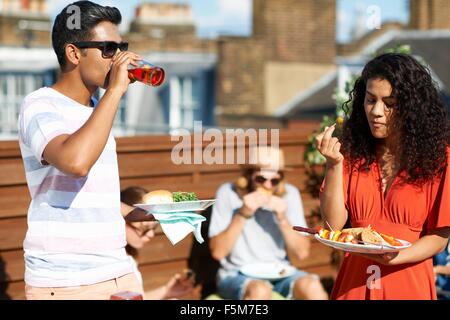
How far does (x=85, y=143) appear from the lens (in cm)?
291

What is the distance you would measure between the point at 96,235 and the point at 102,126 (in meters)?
0.54

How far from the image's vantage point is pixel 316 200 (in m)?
7.20

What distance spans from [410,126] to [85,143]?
1.37 metres

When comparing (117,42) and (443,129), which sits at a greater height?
(117,42)

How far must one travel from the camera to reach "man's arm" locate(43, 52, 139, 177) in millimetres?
2902

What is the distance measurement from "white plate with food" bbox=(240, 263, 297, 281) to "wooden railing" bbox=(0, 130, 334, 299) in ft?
1.61

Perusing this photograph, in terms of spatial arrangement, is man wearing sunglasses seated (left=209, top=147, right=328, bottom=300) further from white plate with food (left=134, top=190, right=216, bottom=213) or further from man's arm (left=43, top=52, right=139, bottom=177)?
man's arm (left=43, top=52, right=139, bottom=177)

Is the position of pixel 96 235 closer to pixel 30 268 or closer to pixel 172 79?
pixel 30 268

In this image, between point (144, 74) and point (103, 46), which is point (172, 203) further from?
point (103, 46)

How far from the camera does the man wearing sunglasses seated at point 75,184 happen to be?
320cm

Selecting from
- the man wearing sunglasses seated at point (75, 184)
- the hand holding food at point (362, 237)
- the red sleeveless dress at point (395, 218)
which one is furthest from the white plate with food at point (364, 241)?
the man wearing sunglasses seated at point (75, 184)

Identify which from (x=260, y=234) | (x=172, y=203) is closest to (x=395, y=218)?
(x=172, y=203)

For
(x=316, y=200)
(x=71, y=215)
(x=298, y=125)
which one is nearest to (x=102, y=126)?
(x=71, y=215)

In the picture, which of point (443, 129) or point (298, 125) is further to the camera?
point (298, 125)
